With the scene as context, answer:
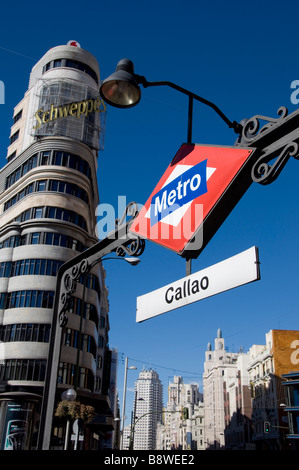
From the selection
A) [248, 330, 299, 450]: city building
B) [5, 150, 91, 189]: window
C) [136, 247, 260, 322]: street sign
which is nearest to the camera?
[136, 247, 260, 322]: street sign

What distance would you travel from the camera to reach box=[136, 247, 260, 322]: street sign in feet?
12.8

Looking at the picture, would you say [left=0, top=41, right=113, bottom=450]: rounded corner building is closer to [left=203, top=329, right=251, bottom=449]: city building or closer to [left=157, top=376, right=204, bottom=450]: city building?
[left=203, top=329, right=251, bottom=449]: city building

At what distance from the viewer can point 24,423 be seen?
103ft

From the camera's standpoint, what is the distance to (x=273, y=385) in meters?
64.8

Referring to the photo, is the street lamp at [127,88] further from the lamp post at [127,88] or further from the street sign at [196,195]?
the street sign at [196,195]

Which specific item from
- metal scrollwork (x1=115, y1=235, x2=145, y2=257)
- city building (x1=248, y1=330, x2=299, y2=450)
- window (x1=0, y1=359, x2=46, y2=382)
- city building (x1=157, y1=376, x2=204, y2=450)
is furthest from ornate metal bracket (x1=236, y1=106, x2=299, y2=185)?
city building (x1=157, y1=376, x2=204, y2=450)

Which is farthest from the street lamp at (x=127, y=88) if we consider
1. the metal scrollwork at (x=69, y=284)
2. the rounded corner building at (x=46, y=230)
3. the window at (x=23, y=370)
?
the window at (x=23, y=370)

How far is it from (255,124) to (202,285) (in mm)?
1686

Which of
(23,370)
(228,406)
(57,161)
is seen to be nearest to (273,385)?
(228,406)

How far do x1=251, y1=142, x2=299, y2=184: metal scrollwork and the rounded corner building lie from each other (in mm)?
25635

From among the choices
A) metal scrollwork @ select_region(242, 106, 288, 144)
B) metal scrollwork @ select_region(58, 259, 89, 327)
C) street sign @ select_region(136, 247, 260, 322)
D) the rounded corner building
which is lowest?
street sign @ select_region(136, 247, 260, 322)

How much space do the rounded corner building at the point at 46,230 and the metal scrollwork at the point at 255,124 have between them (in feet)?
83.7

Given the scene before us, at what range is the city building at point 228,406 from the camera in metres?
85.4
